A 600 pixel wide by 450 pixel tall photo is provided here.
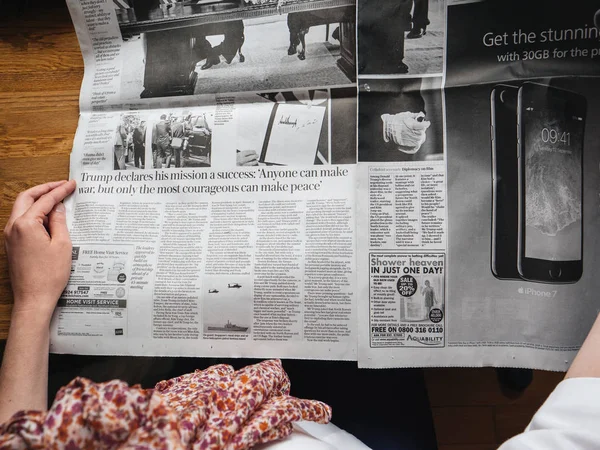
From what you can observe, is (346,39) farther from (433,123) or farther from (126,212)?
(126,212)

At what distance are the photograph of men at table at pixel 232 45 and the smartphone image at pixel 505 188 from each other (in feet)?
0.68

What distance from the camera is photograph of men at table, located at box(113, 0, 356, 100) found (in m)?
0.57

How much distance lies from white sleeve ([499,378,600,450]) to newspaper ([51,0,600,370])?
0.66ft

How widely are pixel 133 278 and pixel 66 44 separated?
0.37 metres

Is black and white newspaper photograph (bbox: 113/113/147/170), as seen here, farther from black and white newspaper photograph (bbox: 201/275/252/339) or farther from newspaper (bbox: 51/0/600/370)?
black and white newspaper photograph (bbox: 201/275/252/339)

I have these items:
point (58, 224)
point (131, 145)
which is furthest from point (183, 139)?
point (58, 224)

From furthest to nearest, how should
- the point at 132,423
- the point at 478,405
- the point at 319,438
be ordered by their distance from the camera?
the point at 478,405 → the point at 319,438 → the point at 132,423

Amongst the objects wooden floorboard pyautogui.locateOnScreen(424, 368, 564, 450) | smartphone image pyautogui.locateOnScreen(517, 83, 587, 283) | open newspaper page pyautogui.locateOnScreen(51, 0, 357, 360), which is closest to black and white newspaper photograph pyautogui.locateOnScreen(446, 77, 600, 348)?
smartphone image pyautogui.locateOnScreen(517, 83, 587, 283)

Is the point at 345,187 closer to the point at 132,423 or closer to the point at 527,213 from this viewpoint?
the point at 527,213

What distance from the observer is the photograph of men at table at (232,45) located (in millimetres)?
574

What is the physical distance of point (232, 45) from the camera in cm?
59

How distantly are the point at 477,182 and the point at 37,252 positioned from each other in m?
0.59

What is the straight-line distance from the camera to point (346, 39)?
1.87ft

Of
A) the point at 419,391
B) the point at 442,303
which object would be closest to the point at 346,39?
the point at 442,303
